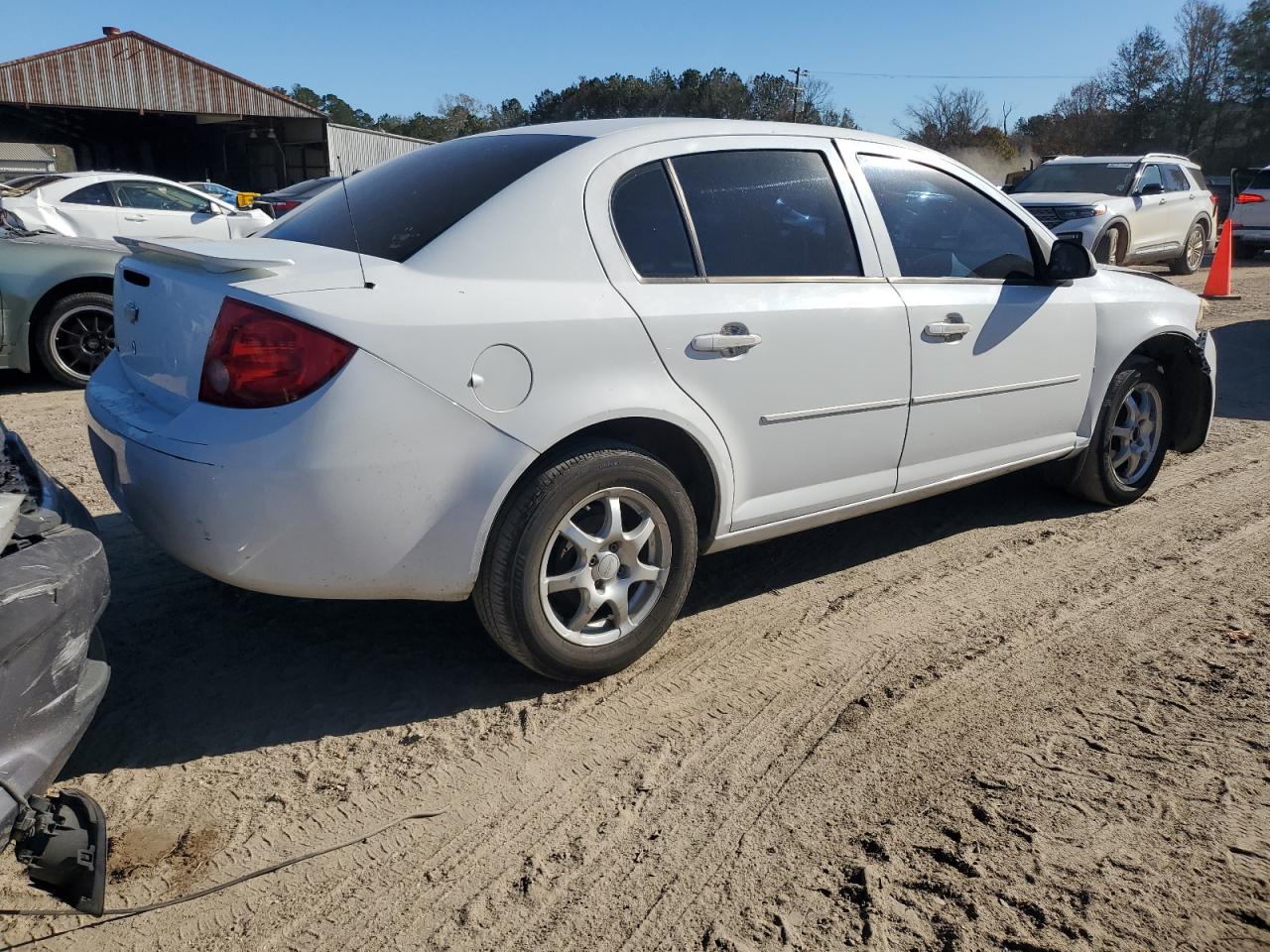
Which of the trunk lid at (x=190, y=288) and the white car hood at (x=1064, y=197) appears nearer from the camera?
the trunk lid at (x=190, y=288)

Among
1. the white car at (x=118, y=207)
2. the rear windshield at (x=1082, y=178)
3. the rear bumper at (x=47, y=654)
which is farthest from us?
the rear windshield at (x=1082, y=178)

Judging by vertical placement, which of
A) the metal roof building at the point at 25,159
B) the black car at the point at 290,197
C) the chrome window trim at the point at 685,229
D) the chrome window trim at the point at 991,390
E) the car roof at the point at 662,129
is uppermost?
the metal roof building at the point at 25,159

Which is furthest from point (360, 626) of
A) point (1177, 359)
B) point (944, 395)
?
point (1177, 359)

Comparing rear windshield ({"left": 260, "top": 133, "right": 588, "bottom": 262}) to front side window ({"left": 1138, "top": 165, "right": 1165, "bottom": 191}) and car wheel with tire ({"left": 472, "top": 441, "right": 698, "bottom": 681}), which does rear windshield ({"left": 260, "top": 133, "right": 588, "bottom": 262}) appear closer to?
car wheel with tire ({"left": 472, "top": 441, "right": 698, "bottom": 681})

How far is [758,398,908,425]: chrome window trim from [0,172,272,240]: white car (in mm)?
8714

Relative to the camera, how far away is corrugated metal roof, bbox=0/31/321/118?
3064 cm

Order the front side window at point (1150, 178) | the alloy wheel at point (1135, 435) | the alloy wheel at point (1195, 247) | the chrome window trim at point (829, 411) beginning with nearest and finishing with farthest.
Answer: the chrome window trim at point (829, 411) → the alloy wheel at point (1135, 435) → the front side window at point (1150, 178) → the alloy wheel at point (1195, 247)

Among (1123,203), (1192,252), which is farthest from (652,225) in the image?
(1192,252)

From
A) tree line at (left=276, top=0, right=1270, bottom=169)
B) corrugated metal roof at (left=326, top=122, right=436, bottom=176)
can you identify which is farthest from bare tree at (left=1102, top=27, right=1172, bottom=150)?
corrugated metal roof at (left=326, top=122, right=436, bottom=176)

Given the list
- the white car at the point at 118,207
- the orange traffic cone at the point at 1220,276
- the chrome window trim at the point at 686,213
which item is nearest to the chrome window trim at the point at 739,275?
the chrome window trim at the point at 686,213

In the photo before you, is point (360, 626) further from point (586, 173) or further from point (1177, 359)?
point (1177, 359)

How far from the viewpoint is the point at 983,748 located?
296 centimetres

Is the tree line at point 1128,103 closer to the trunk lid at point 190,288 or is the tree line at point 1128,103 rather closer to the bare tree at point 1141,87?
the bare tree at point 1141,87

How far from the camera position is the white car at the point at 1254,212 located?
18.6 m
